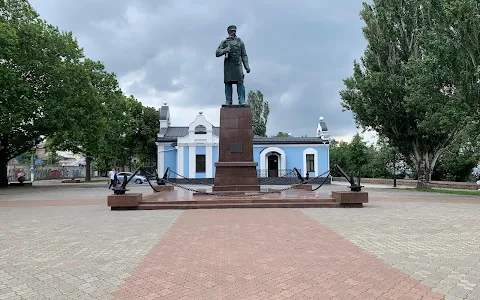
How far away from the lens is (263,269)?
15.8 feet

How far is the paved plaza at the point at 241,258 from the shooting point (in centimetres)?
408

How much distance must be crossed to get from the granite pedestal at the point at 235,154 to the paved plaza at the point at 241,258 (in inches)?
203

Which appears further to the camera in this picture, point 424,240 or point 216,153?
point 216,153

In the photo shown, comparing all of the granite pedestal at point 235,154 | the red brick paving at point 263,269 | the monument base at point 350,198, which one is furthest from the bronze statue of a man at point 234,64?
the red brick paving at point 263,269

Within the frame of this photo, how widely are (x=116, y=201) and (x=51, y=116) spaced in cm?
1537

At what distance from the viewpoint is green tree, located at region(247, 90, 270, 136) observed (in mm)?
57719

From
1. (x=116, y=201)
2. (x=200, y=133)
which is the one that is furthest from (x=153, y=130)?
(x=116, y=201)

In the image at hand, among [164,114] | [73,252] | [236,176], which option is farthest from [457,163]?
[73,252]

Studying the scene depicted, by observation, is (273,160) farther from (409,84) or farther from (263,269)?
(263,269)

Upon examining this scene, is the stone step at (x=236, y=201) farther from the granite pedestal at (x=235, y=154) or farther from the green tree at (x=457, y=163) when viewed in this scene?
the green tree at (x=457, y=163)

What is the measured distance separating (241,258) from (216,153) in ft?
104

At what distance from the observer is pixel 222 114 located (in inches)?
609

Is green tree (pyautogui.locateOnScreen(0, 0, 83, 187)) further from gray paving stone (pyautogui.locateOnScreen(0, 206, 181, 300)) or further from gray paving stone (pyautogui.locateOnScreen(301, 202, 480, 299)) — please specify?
gray paving stone (pyautogui.locateOnScreen(301, 202, 480, 299))

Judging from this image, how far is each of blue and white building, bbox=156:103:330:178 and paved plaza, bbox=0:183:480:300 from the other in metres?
27.4
